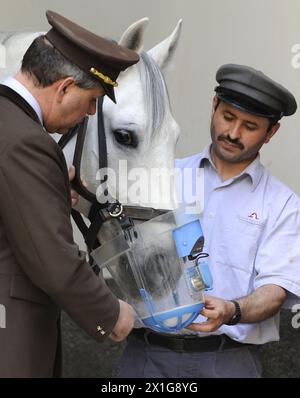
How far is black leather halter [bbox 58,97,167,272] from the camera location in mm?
2223

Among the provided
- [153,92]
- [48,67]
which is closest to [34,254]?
[48,67]

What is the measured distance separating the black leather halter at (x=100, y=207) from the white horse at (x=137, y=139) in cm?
2

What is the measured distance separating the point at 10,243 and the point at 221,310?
2.21ft

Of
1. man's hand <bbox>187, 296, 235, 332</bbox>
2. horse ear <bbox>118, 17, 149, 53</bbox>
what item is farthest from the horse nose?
horse ear <bbox>118, 17, 149, 53</bbox>

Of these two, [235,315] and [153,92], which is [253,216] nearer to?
[235,315]

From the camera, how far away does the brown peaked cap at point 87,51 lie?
1.76 meters

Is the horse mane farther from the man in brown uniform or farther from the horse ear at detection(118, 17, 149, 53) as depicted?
the man in brown uniform

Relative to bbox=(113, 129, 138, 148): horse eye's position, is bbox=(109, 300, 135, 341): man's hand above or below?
below

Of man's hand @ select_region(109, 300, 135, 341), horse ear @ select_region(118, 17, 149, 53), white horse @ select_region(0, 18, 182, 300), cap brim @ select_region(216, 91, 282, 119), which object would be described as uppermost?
horse ear @ select_region(118, 17, 149, 53)

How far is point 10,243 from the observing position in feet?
5.63

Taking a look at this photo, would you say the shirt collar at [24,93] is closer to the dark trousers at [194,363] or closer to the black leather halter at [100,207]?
the black leather halter at [100,207]

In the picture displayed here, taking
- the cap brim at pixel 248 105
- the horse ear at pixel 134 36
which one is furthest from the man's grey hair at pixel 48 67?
the cap brim at pixel 248 105

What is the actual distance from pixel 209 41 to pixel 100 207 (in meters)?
1.66

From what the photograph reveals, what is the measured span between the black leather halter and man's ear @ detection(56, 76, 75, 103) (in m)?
0.54
